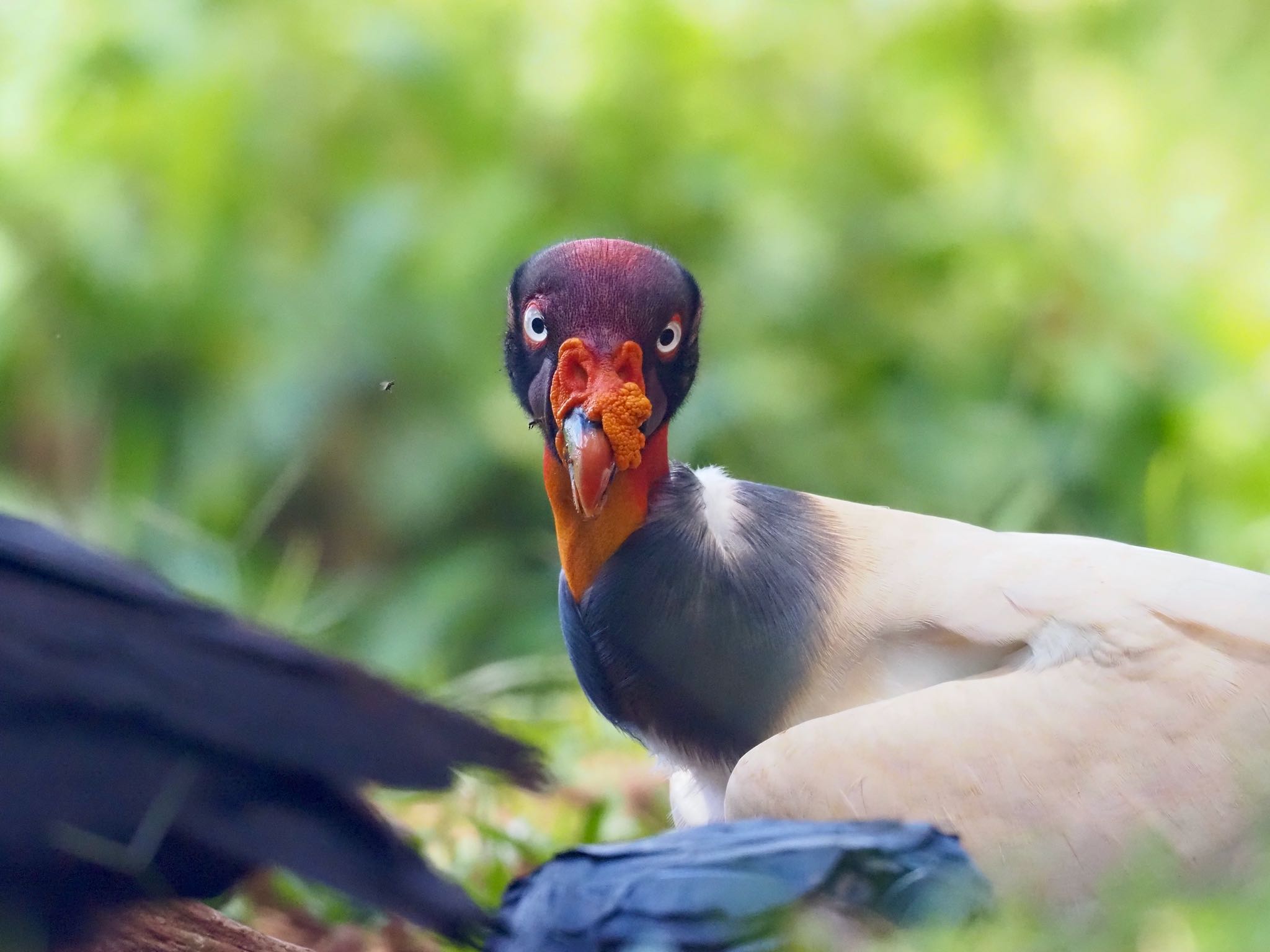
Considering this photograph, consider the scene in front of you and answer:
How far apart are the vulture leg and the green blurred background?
72.3 inches

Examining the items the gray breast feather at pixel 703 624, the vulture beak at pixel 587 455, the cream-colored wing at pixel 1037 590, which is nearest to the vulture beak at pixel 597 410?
the vulture beak at pixel 587 455

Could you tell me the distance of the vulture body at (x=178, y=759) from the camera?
4.10 ft

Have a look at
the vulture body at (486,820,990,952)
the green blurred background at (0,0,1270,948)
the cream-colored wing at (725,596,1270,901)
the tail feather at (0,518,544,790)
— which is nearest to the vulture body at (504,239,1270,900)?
the cream-colored wing at (725,596,1270,901)

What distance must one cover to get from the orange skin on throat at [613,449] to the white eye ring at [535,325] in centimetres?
6

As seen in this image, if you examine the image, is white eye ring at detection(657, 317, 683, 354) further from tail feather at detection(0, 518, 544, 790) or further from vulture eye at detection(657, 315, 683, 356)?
tail feather at detection(0, 518, 544, 790)

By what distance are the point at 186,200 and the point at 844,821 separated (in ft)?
10.3

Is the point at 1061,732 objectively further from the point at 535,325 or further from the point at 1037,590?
the point at 535,325

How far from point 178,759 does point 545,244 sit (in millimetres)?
2702

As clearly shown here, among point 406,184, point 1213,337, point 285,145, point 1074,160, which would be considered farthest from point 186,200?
point 1213,337

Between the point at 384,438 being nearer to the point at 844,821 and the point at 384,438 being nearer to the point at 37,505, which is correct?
the point at 37,505

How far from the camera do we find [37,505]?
136 inches

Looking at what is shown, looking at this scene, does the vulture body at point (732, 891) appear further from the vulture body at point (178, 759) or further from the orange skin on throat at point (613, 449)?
the orange skin on throat at point (613, 449)

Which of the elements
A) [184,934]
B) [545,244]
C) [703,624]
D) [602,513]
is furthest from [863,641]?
[545,244]

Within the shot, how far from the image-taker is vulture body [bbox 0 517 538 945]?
49.2 inches
